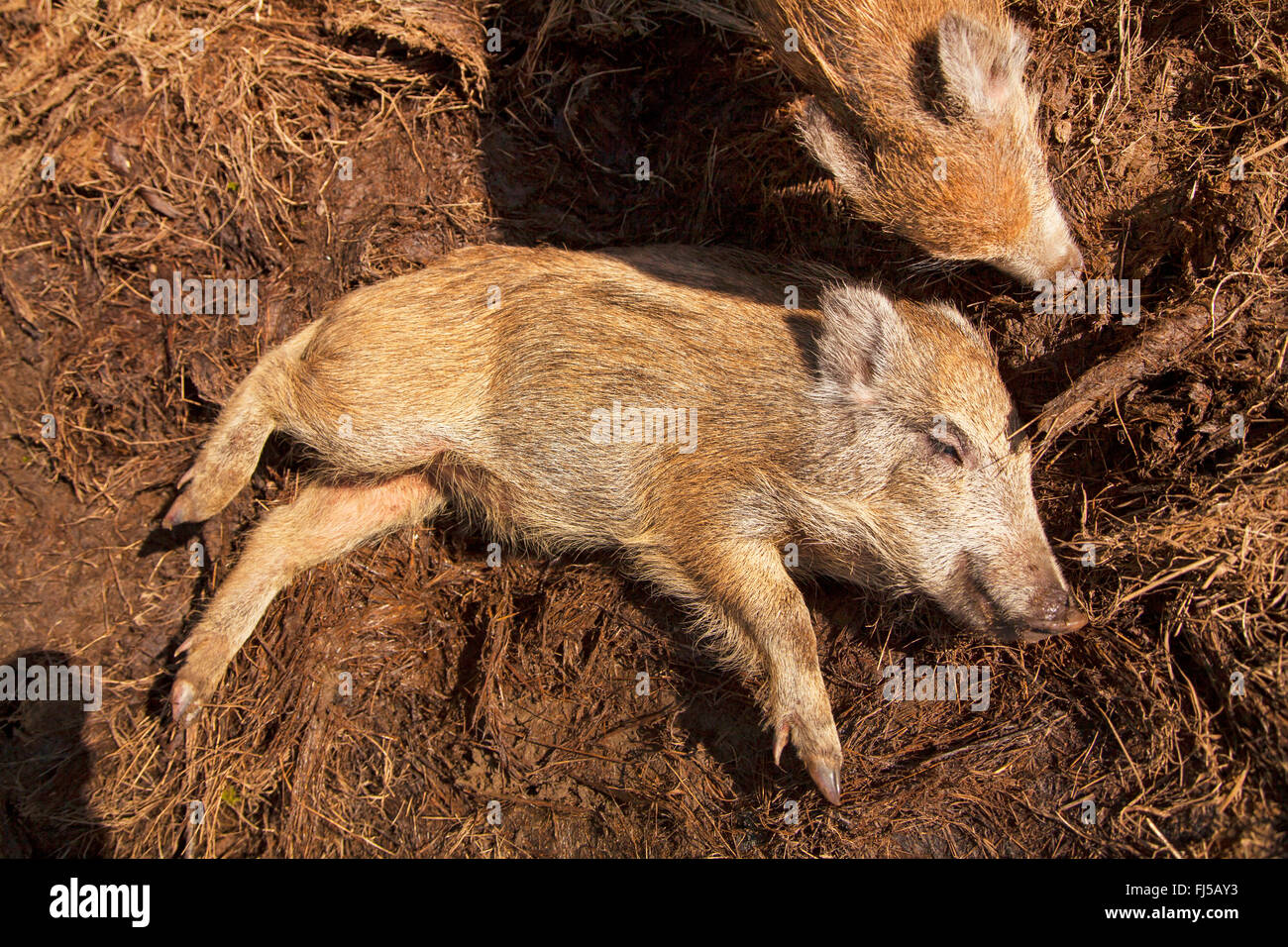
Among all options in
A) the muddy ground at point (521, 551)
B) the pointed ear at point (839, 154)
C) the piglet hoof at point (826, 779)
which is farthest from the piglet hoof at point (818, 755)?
the pointed ear at point (839, 154)

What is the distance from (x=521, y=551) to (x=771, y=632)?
150cm

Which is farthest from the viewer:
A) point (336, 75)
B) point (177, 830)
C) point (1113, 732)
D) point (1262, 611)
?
point (336, 75)

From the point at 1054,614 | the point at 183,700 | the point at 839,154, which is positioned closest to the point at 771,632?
the point at 1054,614

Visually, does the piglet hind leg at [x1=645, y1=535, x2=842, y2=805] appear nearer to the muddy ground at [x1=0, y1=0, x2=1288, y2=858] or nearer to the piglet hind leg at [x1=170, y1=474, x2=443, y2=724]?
the muddy ground at [x1=0, y1=0, x2=1288, y2=858]

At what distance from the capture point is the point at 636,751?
4.17m

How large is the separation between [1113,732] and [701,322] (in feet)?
8.58

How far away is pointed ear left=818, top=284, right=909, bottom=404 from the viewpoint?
3650mm

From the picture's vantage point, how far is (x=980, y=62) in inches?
139

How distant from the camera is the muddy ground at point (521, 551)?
3590mm

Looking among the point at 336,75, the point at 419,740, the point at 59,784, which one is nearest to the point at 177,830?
the point at 59,784

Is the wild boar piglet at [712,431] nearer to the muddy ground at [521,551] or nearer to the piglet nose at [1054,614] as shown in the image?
the piglet nose at [1054,614]

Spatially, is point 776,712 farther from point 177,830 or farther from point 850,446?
point 177,830

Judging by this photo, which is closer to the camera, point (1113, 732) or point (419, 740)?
point (1113, 732)

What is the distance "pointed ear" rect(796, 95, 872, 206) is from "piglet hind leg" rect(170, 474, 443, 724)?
8.50 feet
